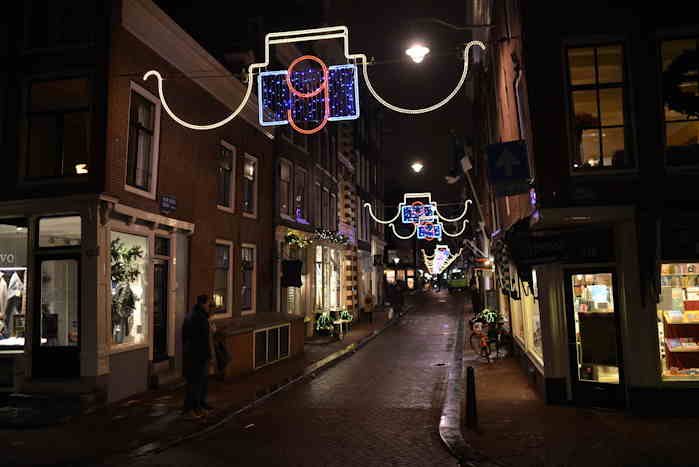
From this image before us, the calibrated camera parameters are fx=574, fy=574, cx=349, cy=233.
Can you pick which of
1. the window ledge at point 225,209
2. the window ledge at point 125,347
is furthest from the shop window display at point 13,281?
the window ledge at point 225,209

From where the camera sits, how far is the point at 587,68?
10.1 meters

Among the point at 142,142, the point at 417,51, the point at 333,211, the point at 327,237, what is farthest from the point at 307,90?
the point at 333,211

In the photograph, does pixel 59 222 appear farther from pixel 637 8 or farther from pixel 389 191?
pixel 389 191

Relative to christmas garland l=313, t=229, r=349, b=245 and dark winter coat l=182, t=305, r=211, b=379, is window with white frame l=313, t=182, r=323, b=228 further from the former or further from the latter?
dark winter coat l=182, t=305, r=211, b=379

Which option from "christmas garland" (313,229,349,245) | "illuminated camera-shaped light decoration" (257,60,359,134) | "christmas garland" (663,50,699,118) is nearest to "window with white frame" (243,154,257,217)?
"christmas garland" (313,229,349,245)

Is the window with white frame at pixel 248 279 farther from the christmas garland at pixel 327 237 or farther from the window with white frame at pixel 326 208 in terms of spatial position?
the window with white frame at pixel 326 208

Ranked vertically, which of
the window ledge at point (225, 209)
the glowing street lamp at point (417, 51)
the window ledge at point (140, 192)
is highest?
the glowing street lamp at point (417, 51)

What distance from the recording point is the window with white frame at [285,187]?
21.1 m

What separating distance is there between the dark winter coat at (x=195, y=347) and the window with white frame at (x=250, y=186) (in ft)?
27.6

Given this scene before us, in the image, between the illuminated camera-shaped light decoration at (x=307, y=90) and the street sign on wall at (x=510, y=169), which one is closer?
the street sign on wall at (x=510, y=169)

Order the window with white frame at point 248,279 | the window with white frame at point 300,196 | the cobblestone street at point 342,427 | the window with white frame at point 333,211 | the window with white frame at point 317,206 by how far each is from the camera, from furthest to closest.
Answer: the window with white frame at point 333,211, the window with white frame at point 317,206, the window with white frame at point 300,196, the window with white frame at point 248,279, the cobblestone street at point 342,427

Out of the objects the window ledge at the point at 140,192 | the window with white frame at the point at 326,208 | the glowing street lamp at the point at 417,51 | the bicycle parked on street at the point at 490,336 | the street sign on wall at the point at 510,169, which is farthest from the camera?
the window with white frame at the point at 326,208

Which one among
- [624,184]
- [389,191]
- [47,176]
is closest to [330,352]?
[47,176]

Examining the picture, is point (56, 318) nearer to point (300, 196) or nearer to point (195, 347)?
point (195, 347)
